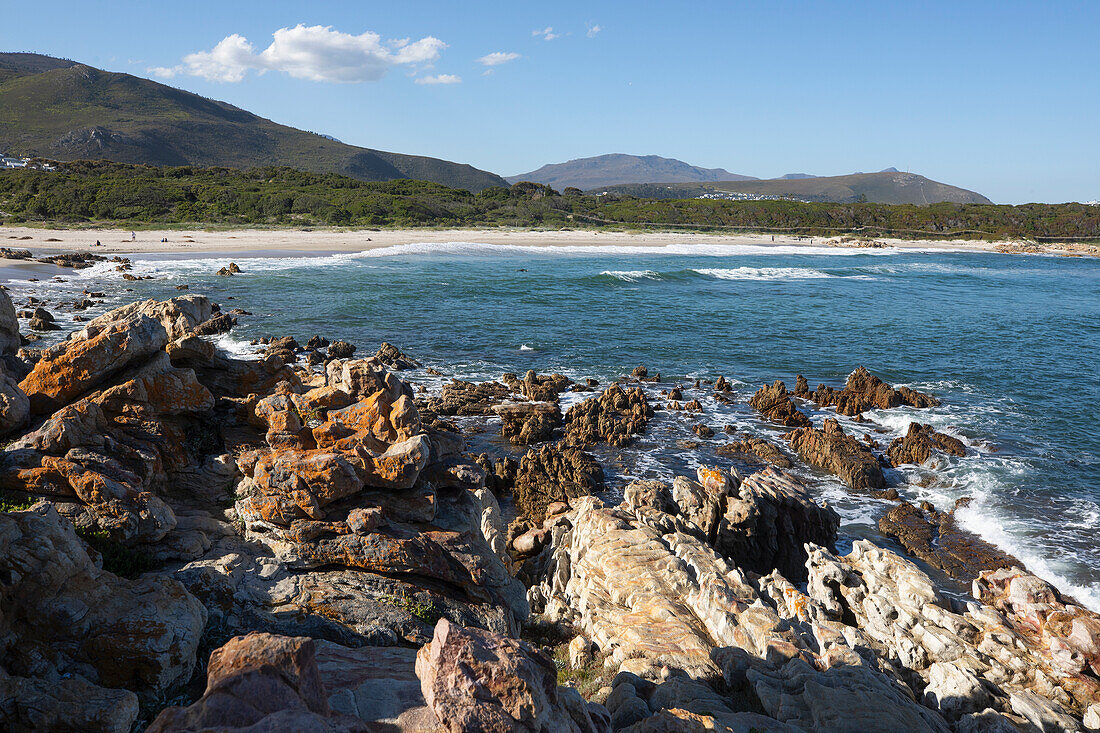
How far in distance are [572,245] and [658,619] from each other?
2912 inches

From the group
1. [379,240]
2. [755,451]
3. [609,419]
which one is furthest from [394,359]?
[379,240]

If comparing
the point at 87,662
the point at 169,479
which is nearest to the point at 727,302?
the point at 169,479

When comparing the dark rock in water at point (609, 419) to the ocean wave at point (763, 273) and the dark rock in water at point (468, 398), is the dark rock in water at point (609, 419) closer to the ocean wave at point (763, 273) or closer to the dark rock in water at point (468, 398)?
the dark rock in water at point (468, 398)

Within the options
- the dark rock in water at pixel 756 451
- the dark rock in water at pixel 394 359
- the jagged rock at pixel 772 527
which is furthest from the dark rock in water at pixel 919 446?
the dark rock in water at pixel 394 359

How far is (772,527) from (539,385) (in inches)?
475

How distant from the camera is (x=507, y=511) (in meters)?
14.5

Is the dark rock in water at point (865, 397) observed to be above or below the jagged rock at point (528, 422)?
above

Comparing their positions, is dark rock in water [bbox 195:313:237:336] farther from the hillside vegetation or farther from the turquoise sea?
the hillside vegetation

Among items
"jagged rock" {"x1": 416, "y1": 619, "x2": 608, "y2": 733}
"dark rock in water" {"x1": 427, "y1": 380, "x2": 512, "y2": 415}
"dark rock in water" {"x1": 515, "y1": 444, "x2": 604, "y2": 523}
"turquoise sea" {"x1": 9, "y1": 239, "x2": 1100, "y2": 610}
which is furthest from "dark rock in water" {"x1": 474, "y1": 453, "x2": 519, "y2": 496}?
"jagged rock" {"x1": 416, "y1": 619, "x2": 608, "y2": 733}

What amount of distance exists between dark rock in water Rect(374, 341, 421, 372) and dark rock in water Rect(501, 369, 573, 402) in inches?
163

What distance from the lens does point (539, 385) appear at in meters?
22.7

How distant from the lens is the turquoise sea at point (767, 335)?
16.3 metres

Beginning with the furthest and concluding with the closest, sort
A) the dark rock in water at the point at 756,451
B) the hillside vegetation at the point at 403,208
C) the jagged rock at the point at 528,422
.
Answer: the hillside vegetation at the point at 403,208 < the jagged rock at the point at 528,422 < the dark rock in water at the point at 756,451

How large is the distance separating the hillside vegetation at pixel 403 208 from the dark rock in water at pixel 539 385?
6227 cm
